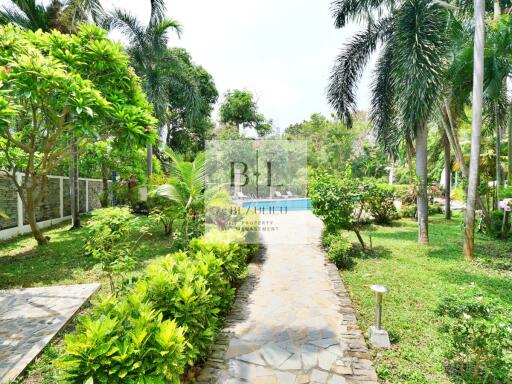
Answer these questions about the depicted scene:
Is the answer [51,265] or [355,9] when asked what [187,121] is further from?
[51,265]

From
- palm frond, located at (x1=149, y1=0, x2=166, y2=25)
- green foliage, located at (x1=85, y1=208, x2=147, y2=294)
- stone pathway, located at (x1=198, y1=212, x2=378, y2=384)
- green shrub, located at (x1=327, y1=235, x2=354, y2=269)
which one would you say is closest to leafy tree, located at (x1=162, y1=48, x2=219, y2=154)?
palm frond, located at (x1=149, y1=0, x2=166, y2=25)

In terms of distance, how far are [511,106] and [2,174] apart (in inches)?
655

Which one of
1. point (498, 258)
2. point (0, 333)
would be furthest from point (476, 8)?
point (0, 333)

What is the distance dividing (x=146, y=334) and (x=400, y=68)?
856 cm

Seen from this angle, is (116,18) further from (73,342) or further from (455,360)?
(455,360)

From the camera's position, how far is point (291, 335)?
12.6 feet

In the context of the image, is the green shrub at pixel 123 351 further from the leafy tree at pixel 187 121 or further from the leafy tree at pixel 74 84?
A: the leafy tree at pixel 187 121

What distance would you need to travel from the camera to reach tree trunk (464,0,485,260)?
6.65 metres

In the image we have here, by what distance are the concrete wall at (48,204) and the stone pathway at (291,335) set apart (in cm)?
872

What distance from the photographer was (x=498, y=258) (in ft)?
24.2

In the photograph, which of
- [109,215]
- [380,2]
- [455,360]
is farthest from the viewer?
[380,2]

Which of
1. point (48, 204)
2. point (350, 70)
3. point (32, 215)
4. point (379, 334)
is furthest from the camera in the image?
point (48, 204)

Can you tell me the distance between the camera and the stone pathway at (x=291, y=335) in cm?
308

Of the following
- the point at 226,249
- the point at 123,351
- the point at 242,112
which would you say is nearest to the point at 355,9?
the point at 226,249
